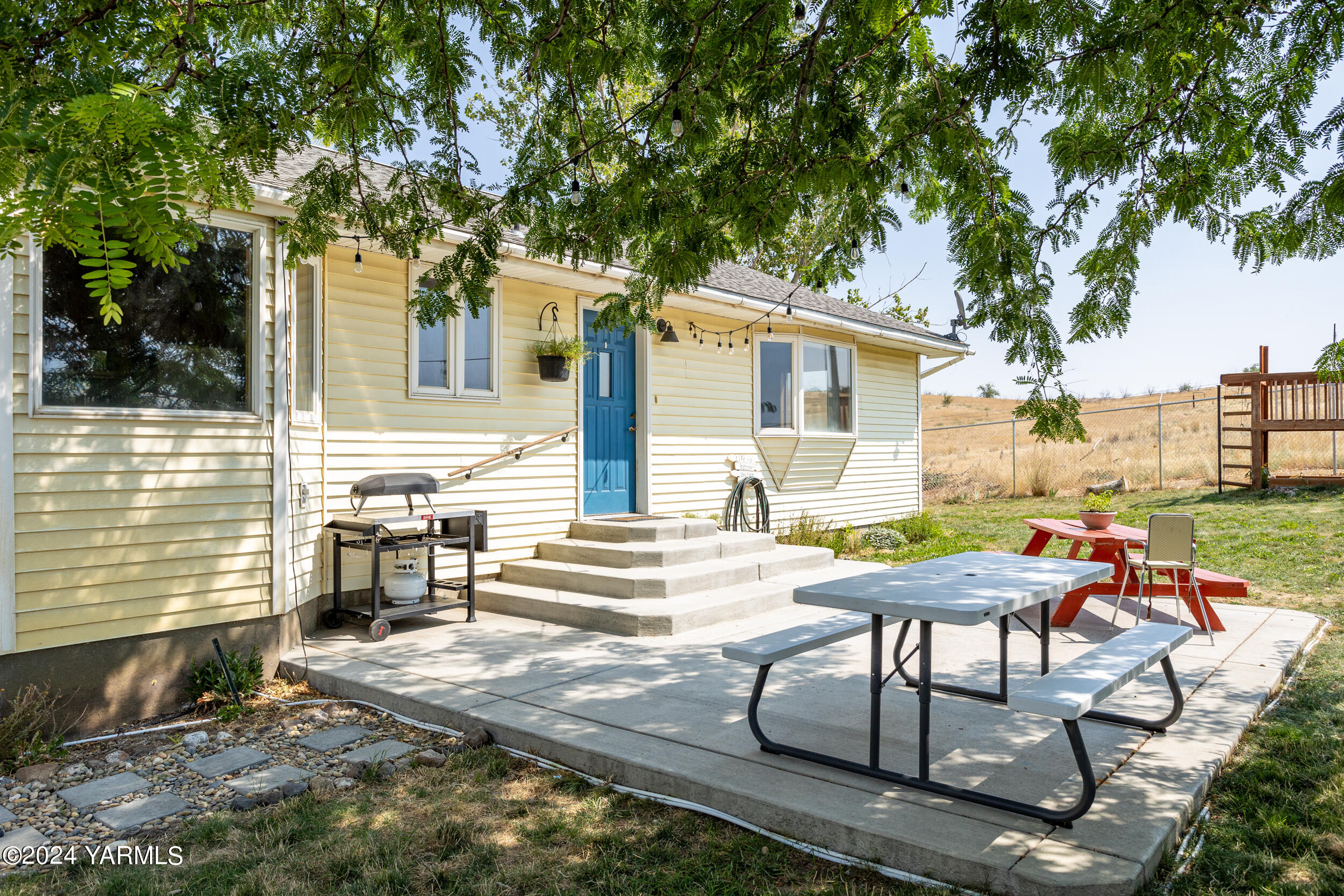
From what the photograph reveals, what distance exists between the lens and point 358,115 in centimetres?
343

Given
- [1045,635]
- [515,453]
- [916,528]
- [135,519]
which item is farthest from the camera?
[916,528]

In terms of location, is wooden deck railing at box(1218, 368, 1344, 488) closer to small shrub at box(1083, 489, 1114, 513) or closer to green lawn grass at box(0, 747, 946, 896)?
small shrub at box(1083, 489, 1114, 513)

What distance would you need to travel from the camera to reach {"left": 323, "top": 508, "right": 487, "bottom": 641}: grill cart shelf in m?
5.91

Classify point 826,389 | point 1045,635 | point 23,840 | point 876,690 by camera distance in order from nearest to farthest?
point 23,840, point 876,690, point 1045,635, point 826,389

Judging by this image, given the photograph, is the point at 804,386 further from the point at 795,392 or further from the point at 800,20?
the point at 800,20

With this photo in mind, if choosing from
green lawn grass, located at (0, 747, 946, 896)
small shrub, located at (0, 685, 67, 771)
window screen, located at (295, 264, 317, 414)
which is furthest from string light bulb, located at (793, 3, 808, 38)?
small shrub, located at (0, 685, 67, 771)

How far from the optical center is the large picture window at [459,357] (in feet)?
22.6

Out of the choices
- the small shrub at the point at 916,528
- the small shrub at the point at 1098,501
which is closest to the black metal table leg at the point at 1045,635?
the small shrub at the point at 1098,501

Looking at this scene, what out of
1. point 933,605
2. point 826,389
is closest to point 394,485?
point 933,605

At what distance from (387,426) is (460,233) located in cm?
171

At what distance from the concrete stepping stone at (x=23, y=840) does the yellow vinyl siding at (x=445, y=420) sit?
3.09m

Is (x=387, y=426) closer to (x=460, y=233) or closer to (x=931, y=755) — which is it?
(x=460, y=233)

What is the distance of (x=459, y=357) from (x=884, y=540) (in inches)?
267

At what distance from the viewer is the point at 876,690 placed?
132 inches
